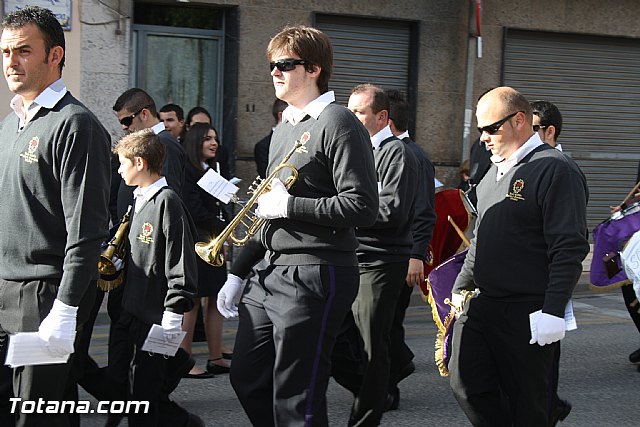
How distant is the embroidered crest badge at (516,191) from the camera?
173 inches

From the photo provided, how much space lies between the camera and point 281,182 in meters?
4.06

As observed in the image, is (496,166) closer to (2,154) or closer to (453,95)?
(2,154)

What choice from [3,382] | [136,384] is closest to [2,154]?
Result: [3,382]

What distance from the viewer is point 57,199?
12.4 feet

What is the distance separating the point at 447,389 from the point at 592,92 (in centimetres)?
921

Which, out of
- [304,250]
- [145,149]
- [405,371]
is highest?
[145,149]

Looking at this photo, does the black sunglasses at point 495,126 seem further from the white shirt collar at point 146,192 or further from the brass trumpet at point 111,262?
the brass trumpet at point 111,262

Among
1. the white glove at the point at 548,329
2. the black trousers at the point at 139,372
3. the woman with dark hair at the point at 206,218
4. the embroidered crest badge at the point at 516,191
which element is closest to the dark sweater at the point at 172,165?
the woman with dark hair at the point at 206,218

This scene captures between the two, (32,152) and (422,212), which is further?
(422,212)

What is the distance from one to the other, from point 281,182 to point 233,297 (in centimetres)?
73

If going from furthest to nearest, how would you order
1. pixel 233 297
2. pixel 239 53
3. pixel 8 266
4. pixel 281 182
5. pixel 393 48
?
pixel 393 48 → pixel 239 53 → pixel 233 297 → pixel 281 182 → pixel 8 266

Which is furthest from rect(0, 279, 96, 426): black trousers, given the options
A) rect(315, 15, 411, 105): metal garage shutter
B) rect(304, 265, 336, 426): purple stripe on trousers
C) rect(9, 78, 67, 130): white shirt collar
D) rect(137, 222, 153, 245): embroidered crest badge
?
rect(315, 15, 411, 105): metal garage shutter

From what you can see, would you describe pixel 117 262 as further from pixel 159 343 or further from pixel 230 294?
Result: pixel 230 294

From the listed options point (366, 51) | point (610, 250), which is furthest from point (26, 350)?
point (366, 51)
